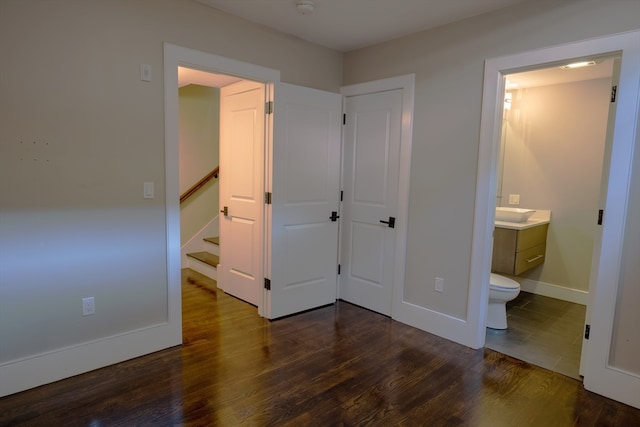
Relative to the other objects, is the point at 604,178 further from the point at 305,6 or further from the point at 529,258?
the point at 305,6

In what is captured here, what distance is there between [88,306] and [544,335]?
3495mm

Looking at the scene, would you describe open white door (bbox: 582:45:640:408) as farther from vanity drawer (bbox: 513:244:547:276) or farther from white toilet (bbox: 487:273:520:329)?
vanity drawer (bbox: 513:244:547:276)

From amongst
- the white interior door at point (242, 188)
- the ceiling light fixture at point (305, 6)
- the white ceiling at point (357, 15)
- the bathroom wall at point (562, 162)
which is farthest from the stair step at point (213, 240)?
the bathroom wall at point (562, 162)

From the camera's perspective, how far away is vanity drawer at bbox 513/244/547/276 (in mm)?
3684

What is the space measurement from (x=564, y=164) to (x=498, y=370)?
8.68 ft

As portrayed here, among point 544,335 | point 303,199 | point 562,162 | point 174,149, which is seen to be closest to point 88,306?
point 174,149

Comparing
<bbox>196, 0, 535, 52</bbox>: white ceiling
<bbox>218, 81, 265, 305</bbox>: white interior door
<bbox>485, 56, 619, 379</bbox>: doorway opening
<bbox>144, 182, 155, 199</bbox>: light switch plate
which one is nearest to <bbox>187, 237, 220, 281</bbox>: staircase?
<bbox>218, 81, 265, 305</bbox>: white interior door

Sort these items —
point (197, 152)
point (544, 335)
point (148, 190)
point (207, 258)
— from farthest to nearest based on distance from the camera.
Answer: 1. point (197, 152)
2. point (207, 258)
3. point (544, 335)
4. point (148, 190)

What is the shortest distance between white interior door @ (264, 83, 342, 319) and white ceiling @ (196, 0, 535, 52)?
50 centimetres

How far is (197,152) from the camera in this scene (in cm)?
536

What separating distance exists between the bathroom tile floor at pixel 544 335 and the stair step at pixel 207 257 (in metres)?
3.09

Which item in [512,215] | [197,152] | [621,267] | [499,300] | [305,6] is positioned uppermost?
[305,6]

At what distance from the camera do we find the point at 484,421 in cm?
200

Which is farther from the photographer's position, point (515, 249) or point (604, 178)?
point (515, 249)
